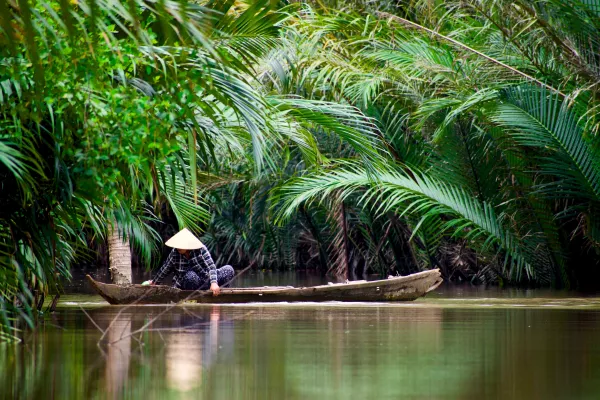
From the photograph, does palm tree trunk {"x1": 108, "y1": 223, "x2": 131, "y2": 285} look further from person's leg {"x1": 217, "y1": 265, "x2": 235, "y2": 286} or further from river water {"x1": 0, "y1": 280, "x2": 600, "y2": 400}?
river water {"x1": 0, "y1": 280, "x2": 600, "y2": 400}

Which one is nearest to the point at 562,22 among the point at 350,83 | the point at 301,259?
the point at 350,83

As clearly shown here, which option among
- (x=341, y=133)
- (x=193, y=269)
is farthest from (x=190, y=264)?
(x=341, y=133)

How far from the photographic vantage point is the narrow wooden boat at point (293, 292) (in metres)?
13.1

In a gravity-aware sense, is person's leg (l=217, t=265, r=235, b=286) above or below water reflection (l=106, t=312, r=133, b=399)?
above

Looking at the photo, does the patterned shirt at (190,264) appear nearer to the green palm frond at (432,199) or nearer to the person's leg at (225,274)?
the person's leg at (225,274)

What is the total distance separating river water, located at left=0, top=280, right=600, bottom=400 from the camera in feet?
18.2

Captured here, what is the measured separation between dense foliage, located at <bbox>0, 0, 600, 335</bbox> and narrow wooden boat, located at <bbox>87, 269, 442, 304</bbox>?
2.68 ft

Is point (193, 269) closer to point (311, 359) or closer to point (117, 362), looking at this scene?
point (311, 359)

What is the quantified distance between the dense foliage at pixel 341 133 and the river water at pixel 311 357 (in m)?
0.82

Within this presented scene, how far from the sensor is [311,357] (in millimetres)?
7020

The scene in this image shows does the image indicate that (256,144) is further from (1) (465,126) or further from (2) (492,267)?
(2) (492,267)

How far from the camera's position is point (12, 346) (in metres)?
7.48

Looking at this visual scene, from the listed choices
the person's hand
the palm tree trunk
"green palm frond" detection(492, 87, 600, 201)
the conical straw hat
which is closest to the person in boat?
the conical straw hat

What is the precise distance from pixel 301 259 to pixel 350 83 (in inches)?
480
